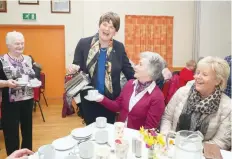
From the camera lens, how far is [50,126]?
442 centimetres

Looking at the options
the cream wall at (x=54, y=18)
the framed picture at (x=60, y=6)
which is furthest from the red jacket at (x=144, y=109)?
the framed picture at (x=60, y=6)

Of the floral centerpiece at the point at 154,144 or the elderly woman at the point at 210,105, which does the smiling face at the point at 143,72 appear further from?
the floral centerpiece at the point at 154,144

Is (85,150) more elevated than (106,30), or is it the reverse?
(106,30)

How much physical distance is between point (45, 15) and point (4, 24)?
89 cm

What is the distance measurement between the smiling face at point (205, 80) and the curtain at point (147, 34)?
13.3 ft

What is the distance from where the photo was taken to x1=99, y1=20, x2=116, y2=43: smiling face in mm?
2246

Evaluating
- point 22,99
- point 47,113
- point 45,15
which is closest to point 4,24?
point 45,15

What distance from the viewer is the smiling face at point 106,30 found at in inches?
88.4

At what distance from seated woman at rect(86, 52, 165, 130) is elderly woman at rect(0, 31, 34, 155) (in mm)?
978

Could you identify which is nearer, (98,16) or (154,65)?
(154,65)

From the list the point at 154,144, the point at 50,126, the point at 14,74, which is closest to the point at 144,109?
the point at 154,144

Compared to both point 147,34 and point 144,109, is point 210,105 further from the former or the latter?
point 147,34

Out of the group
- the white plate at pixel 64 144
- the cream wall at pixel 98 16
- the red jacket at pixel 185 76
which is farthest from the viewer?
the cream wall at pixel 98 16

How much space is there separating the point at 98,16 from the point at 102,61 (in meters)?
3.67
